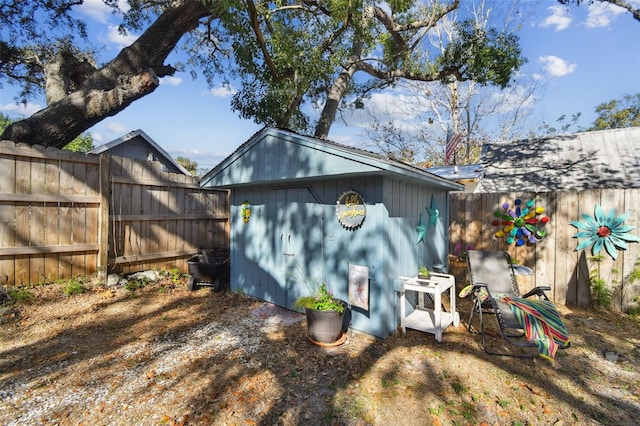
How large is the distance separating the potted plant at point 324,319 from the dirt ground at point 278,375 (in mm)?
152

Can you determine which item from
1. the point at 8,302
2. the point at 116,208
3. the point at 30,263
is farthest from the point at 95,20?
the point at 8,302

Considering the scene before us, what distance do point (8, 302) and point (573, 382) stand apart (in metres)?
7.28

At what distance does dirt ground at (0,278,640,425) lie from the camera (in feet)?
7.90

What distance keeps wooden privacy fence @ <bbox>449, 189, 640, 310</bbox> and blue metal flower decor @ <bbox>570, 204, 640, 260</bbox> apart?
0.32 ft

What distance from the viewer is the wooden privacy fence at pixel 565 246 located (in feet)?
15.4

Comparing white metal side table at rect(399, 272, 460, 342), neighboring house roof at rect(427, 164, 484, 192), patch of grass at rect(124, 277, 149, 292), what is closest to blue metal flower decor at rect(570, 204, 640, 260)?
white metal side table at rect(399, 272, 460, 342)

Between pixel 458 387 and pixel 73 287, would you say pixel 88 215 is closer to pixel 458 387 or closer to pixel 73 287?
pixel 73 287

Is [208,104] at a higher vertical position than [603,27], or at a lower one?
lower

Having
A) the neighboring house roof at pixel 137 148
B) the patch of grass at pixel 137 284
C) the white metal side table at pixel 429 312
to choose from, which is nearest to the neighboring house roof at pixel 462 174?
the white metal side table at pixel 429 312

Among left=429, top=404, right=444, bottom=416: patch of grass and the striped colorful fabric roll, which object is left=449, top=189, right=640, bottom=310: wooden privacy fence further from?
left=429, top=404, right=444, bottom=416: patch of grass

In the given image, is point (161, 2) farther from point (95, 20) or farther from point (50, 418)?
point (50, 418)

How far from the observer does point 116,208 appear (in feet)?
18.1

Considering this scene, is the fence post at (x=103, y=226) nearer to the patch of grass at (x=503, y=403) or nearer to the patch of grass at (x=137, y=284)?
the patch of grass at (x=137, y=284)

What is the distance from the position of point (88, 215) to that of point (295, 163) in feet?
13.3
